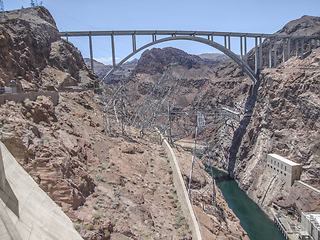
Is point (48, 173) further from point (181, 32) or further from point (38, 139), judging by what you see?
point (181, 32)

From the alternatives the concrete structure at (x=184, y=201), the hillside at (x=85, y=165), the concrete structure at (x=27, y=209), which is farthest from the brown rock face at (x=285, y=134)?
the concrete structure at (x=27, y=209)

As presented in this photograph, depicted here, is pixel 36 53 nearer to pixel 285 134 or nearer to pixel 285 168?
pixel 285 168

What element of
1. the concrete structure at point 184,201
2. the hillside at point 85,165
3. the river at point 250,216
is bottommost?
the river at point 250,216

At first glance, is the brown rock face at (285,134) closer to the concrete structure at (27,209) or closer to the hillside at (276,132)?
the hillside at (276,132)

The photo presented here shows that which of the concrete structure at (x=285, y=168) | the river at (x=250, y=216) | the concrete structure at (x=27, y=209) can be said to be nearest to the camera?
the concrete structure at (x=27, y=209)

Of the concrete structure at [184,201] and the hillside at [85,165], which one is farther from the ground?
Answer: the hillside at [85,165]

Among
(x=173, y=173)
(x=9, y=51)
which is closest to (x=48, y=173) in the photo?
(x=173, y=173)

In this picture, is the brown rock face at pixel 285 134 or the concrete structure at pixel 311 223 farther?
the brown rock face at pixel 285 134
